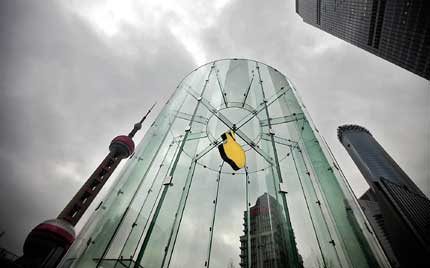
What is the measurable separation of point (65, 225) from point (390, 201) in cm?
10188

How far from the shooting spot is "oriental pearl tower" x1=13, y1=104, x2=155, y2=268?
83.0 feet

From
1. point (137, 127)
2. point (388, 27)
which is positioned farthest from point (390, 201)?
point (137, 127)

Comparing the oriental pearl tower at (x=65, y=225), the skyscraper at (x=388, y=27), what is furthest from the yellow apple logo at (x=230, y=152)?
the skyscraper at (x=388, y=27)

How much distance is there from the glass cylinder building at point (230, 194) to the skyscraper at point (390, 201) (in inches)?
2254

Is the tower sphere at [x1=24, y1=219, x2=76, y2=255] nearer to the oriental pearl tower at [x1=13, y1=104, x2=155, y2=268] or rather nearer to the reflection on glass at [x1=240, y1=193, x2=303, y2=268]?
the oriental pearl tower at [x1=13, y1=104, x2=155, y2=268]

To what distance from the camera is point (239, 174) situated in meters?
5.35

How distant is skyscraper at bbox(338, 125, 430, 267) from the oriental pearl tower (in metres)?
59.1

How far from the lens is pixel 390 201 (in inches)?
3066

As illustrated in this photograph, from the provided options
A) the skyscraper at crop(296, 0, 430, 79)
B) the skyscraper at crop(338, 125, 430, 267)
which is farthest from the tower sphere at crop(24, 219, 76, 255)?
the skyscraper at crop(296, 0, 430, 79)

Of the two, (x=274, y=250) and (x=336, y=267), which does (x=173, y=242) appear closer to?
(x=274, y=250)

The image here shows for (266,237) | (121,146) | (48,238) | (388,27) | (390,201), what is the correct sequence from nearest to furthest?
(266,237) < (48,238) < (121,146) < (388,27) < (390,201)

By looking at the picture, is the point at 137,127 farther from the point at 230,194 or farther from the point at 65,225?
the point at 230,194

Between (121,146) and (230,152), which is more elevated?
(121,146)

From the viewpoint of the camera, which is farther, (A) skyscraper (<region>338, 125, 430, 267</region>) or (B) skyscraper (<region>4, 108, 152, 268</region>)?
(A) skyscraper (<region>338, 125, 430, 267</region>)
